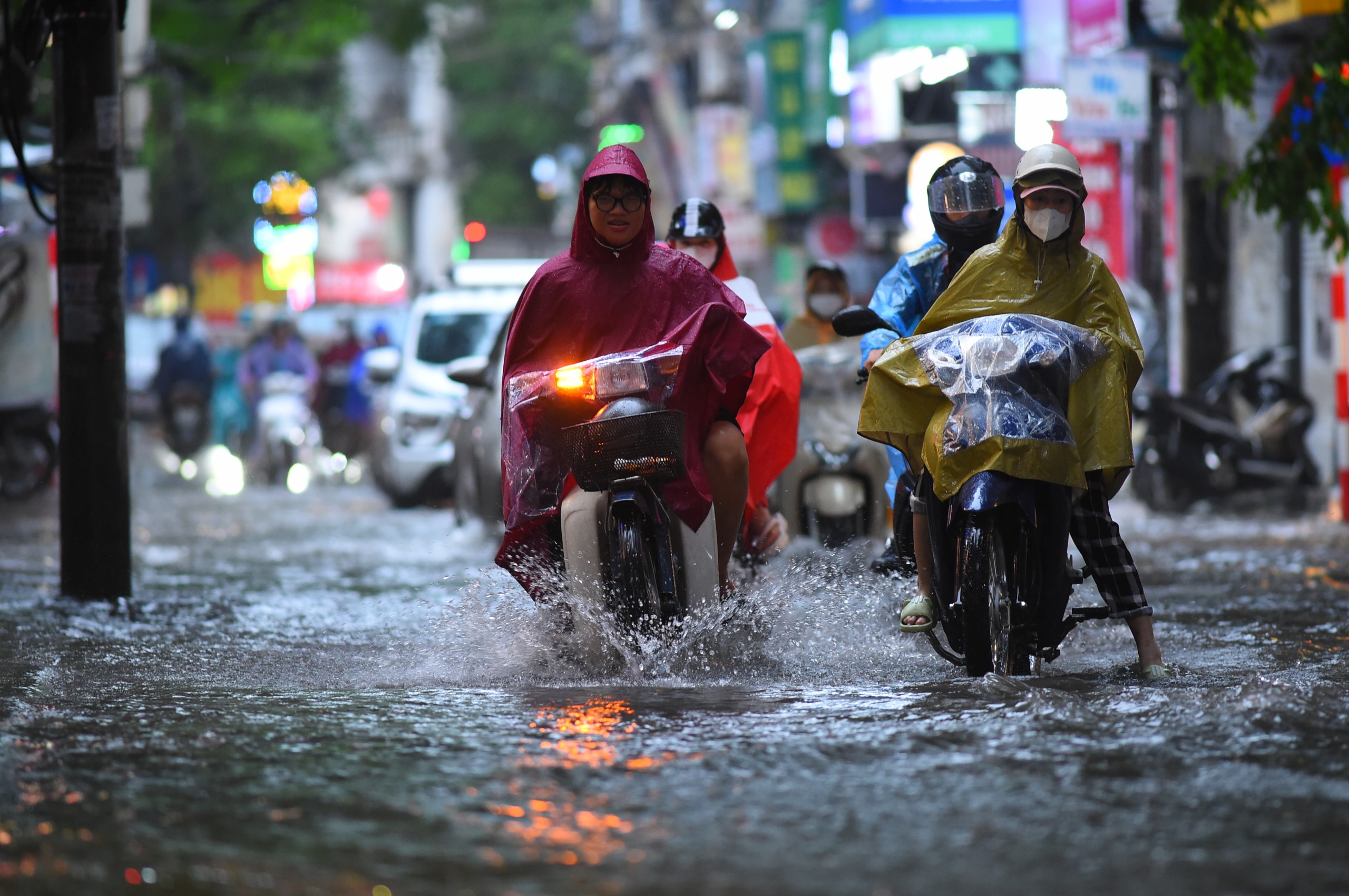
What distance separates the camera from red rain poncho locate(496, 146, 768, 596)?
660 cm

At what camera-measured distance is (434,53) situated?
215 feet

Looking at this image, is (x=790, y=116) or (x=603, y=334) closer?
(x=603, y=334)

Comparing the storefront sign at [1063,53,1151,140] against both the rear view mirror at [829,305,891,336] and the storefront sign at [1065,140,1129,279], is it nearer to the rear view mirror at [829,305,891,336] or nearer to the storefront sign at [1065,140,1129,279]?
the storefront sign at [1065,140,1129,279]

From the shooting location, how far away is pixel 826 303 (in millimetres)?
10414

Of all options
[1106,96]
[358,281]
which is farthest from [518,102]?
[1106,96]

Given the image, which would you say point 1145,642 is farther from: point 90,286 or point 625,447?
point 90,286

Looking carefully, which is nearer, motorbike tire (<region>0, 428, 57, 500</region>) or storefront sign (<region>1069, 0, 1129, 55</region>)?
motorbike tire (<region>0, 428, 57, 500</region>)

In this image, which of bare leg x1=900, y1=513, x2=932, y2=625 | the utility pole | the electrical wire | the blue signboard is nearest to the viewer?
bare leg x1=900, y1=513, x2=932, y2=625

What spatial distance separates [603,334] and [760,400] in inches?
61.9

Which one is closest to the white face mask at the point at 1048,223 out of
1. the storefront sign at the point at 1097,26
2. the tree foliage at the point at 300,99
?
the storefront sign at the point at 1097,26

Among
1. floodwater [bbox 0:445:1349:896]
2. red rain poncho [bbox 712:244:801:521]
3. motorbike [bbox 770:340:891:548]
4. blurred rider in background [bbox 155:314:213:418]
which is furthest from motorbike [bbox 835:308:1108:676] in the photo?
blurred rider in background [bbox 155:314:213:418]

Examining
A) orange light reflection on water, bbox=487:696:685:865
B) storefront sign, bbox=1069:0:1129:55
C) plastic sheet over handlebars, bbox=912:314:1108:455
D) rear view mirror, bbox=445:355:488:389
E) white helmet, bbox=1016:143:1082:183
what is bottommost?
orange light reflection on water, bbox=487:696:685:865

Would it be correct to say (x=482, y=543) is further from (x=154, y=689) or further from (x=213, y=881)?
(x=213, y=881)

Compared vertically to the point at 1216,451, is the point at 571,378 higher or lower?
higher
